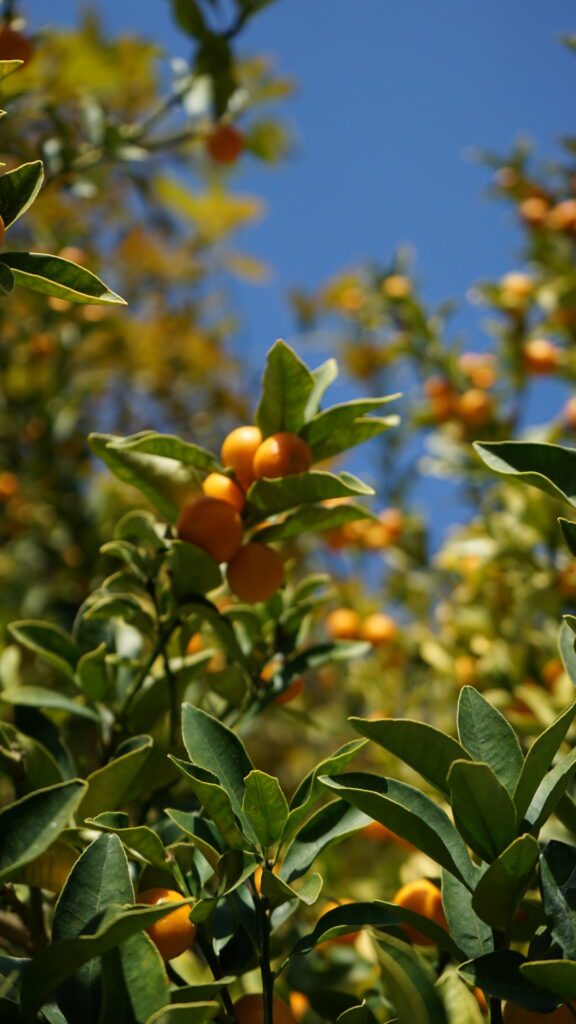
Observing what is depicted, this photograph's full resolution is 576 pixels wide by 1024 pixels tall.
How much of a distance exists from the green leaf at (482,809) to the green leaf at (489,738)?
45 mm

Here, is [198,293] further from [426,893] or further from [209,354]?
[426,893]

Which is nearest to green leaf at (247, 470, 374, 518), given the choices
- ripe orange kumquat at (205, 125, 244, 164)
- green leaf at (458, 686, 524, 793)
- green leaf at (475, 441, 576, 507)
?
green leaf at (475, 441, 576, 507)

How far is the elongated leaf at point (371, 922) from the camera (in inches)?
27.4

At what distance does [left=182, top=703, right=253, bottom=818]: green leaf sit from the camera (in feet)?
2.37

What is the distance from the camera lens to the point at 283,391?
94 cm

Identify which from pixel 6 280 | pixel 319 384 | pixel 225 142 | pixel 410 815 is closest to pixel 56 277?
pixel 6 280

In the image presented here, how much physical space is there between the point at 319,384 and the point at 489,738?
45cm

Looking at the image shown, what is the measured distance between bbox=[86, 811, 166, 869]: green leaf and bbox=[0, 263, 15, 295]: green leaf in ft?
1.25

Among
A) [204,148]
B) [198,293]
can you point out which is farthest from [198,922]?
[198,293]

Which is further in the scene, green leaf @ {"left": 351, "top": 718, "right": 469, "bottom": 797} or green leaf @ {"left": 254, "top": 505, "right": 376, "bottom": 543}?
green leaf @ {"left": 254, "top": 505, "right": 376, "bottom": 543}

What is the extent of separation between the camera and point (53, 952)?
1.82ft

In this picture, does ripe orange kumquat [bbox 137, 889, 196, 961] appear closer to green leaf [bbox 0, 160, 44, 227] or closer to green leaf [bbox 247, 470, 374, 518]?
green leaf [bbox 247, 470, 374, 518]

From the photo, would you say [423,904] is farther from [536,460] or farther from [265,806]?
[536,460]

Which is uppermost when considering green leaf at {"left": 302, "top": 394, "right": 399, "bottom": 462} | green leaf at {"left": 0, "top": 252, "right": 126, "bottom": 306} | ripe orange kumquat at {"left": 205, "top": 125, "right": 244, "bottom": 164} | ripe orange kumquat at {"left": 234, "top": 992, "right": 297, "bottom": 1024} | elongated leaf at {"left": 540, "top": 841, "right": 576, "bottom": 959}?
green leaf at {"left": 0, "top": 252, "right": 126, "bottom": 306}
